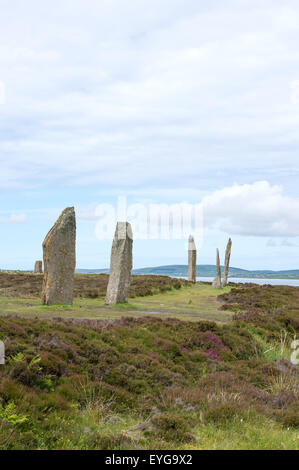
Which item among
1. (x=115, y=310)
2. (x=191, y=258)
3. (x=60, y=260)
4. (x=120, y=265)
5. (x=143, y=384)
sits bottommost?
(x=143, y=384)

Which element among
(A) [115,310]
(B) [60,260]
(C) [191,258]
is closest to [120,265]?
(A) [115,310]

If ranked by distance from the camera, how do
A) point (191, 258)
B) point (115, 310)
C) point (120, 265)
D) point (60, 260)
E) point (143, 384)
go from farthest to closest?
point (191, 258) < point (120, 265) < point (115, 310) < point (60, 260) < point (143, 384)

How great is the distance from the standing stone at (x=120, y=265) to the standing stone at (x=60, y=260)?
94.0 inches

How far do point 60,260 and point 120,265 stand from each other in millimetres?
3296

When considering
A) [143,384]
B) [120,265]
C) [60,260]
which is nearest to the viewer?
[143,384]

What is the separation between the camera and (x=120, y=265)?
78.6 feet

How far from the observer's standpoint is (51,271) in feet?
72.1

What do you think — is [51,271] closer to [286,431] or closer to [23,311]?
[23,311]

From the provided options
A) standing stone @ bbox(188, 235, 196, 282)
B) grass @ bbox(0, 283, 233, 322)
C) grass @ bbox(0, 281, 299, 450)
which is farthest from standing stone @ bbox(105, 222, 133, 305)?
standing stone @ bbox(188, 235, 196, 282)

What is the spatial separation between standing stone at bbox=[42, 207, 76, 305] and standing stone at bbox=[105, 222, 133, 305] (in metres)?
2.39

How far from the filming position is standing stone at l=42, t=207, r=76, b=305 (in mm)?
21906

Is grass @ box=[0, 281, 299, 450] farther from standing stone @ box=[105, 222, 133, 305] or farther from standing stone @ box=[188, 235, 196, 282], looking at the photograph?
standing stone @ box=[188, 235, 196, 282]

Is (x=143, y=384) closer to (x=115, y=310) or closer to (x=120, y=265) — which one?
(x=115, y=310)
